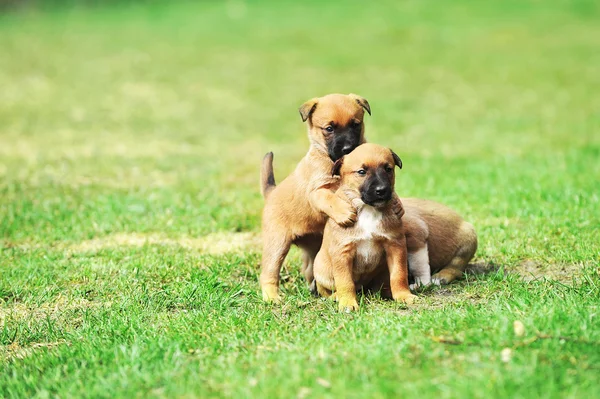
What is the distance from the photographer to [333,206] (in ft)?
16.7

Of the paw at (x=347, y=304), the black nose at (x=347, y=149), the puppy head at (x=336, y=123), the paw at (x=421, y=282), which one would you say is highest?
the puppy head at (x=336, y=123)

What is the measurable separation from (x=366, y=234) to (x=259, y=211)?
2.92 meters

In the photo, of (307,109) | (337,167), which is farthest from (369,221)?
(307,109)

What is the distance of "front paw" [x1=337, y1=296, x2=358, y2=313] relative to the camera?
16.2 ft

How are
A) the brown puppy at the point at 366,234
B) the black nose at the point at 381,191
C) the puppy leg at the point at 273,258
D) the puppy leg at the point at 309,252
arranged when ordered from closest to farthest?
the black nose at the point at 381,191
the brown puppy at the point at 366,234
the puppy leg at the point at 273,258
the puppy leg at the point at 309,252

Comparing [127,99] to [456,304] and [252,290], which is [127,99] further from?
[456,304]

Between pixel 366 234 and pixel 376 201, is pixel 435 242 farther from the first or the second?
pixel 376 201

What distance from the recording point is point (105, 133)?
12.5 metres

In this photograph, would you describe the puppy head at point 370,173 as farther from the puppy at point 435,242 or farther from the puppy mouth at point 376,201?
the puppy at point 435,242

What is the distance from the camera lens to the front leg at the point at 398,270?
505 cm

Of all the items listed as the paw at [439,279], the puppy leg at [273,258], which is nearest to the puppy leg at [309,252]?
the puppy leg at [273,258]

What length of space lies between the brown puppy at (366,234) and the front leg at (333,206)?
0.05 metres

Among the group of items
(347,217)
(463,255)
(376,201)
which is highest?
(376,201)

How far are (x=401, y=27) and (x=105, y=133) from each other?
446 inches
